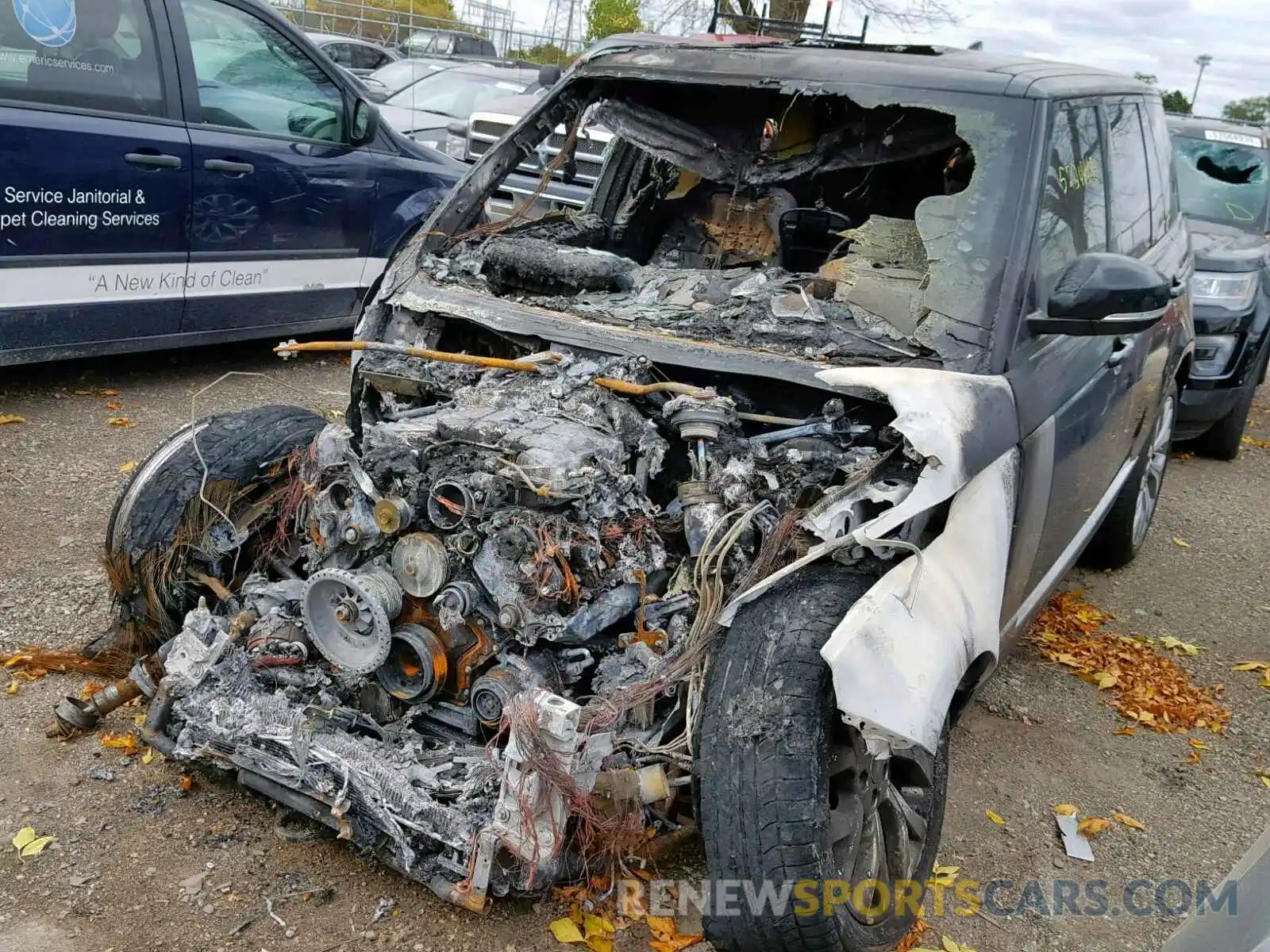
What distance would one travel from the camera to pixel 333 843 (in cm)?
273

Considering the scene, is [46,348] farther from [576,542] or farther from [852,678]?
[852,678]

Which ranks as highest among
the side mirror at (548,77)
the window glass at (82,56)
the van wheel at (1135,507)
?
the side mirror at (548,77)

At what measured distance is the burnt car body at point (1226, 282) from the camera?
6.55m

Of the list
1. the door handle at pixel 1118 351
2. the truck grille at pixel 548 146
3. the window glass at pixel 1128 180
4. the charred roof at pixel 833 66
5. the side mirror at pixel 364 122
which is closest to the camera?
the charred roof at pixel 833 66

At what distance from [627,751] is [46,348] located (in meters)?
4.09

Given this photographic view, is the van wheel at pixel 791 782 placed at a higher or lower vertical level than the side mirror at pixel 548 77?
lower

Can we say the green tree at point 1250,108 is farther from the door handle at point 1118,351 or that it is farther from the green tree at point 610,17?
the door handle at point 1118,351

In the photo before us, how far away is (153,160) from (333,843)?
3.87 metres

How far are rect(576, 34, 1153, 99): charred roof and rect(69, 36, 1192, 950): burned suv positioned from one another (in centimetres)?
2

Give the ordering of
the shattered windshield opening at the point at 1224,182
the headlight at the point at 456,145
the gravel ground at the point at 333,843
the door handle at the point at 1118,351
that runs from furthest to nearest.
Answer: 1. the headlight at the point at 456,145
2. the shattered windshield opening at the point at 1224,182
3. the door handle at the point at 1118,351
4. the gravel ground at the point at 333,843

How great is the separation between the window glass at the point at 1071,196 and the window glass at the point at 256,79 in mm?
4291

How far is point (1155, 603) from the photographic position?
488cm

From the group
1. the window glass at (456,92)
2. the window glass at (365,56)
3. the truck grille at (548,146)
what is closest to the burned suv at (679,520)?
the truck grille at (548,146)

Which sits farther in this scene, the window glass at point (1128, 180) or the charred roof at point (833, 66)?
the window glass at point (1128, 180)
